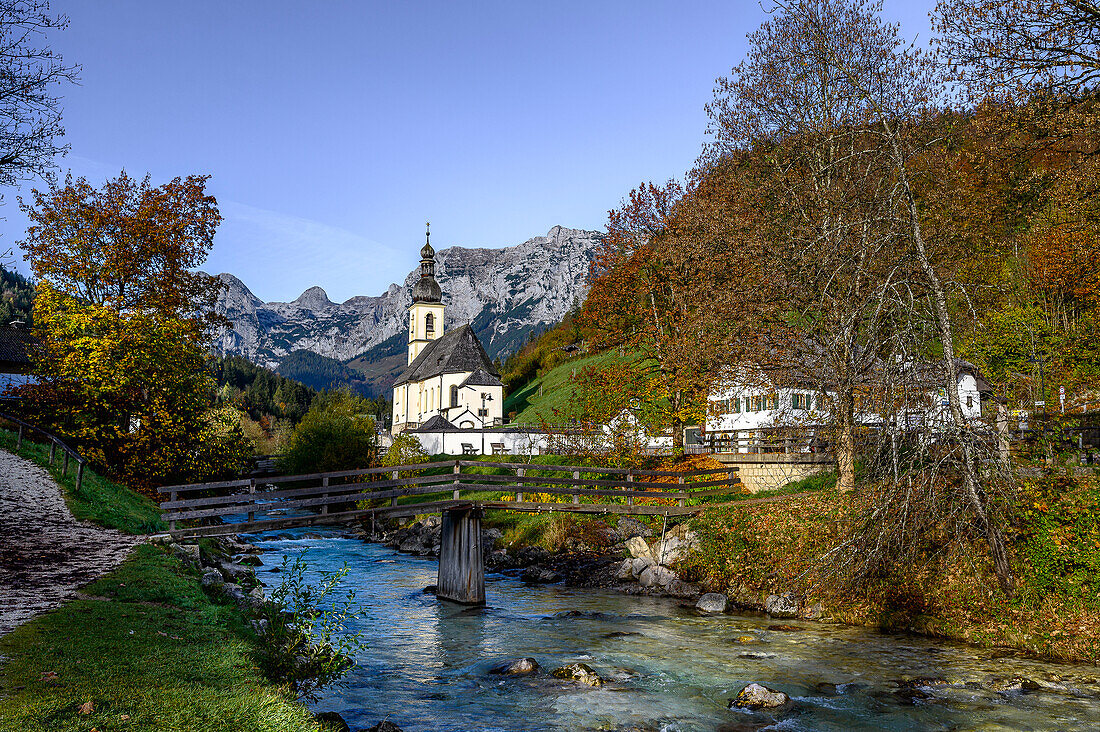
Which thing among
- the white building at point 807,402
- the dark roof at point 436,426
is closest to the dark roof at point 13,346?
the dark roof at point 436,426

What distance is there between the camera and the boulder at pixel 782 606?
786 inches

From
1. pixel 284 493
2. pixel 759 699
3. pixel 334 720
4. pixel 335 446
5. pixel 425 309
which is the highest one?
pixel 425 309

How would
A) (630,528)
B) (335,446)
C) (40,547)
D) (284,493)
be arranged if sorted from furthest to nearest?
(335,446) < (630,528) < (284,493) < (40,547)

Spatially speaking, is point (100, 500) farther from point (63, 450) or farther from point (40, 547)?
point (40, 547)

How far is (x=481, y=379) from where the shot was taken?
87312 millimetres

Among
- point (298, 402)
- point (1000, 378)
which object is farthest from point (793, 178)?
point (298, 402)

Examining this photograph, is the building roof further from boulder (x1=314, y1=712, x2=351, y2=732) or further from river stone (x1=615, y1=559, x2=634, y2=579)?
boulder (x1=314, y1=712, x2=351, y2=732)

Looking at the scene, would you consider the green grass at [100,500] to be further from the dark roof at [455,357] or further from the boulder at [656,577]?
the dark roof at [455,357]

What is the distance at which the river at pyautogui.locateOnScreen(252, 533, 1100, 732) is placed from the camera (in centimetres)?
1184

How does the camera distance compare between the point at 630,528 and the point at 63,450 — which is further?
the point at 630,528

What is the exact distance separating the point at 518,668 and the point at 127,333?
19.7 m

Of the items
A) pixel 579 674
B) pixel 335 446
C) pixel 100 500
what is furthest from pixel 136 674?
pixel 335 446

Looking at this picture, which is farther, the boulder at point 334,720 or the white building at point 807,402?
the white building at point 807,402

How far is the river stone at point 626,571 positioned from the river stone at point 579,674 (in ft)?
36.8
